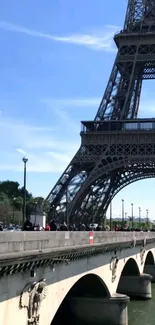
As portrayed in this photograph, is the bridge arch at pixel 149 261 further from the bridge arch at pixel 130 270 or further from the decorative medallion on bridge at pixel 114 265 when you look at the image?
the decorative medallion on bridge at pixel 114 265

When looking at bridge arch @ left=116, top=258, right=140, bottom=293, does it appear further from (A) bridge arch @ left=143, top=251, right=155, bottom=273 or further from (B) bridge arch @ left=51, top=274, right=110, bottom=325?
(B) bridge arch @ left=51, top=274, right=110, bottom=325

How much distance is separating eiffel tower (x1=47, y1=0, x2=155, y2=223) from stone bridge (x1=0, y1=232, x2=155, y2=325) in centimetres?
2242

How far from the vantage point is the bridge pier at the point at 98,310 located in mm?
30547

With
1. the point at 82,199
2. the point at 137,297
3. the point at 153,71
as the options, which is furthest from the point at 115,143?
the point at 137,297

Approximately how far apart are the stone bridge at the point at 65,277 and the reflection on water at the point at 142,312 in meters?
2.23

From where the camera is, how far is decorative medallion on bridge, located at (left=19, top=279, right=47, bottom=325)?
1659cm

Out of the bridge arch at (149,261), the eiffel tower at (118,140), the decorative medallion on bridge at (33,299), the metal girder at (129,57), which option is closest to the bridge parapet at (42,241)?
the decorative medallion on bridge at (33,299)

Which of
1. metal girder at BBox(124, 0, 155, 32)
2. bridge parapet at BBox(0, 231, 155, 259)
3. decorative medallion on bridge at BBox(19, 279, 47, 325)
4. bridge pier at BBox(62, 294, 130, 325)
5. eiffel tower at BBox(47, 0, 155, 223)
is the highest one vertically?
metal girder at BBox(124, 0, 155, 32)

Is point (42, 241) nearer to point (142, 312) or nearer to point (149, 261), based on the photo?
point (142, 312)

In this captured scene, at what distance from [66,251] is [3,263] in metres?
6.48

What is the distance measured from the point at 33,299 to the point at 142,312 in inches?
825

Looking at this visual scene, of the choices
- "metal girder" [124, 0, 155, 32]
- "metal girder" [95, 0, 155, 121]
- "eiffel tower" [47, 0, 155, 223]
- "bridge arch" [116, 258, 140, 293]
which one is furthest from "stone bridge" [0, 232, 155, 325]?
"metal girder" [124, 0, 155, 32]

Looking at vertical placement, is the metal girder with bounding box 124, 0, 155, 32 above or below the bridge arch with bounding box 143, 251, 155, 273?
above

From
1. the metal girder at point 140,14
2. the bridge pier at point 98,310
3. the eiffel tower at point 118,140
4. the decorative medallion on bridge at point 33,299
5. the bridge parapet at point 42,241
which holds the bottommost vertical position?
the bridge pier at point 98,310
